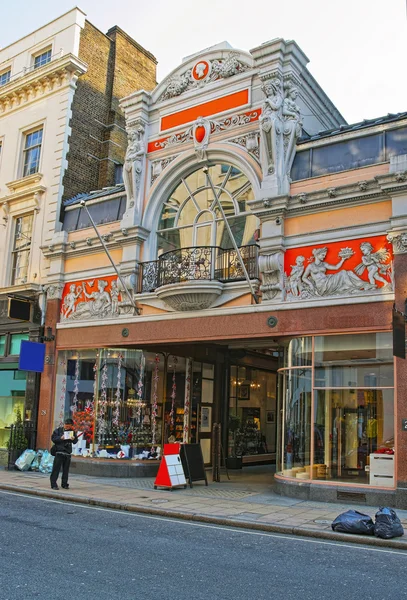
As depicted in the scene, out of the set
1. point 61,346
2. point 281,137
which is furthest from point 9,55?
point 281,137

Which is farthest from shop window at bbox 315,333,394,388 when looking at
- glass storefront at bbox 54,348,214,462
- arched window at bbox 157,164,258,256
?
glass storefront at bbox 54,348,214,462

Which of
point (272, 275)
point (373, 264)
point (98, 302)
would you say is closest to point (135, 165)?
point (98, 302)

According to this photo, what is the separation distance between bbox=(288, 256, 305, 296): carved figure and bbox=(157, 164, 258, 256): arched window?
1.63 metres

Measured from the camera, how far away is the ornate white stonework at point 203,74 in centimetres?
1681

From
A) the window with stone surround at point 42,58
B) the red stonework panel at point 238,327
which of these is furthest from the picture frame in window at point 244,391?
the window with stone surround at point 42,58

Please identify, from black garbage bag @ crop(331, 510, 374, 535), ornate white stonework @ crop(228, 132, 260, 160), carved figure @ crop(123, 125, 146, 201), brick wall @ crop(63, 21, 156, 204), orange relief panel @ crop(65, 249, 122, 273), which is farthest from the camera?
brick wall @ crop(63, 21, 156, 204)

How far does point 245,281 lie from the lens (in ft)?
49.5

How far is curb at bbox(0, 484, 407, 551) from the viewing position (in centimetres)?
916

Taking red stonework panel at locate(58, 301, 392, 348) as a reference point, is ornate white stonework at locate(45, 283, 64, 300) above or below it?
above

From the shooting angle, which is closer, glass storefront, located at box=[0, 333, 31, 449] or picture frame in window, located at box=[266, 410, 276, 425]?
glass storefront, located at box=[0, 333, 31, 449]

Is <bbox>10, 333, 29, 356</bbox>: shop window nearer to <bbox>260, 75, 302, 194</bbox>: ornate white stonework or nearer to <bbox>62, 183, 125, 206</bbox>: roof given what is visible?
<bbox>62, 183, 125, 206</bbox>: roof

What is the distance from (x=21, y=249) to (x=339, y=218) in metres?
12.2

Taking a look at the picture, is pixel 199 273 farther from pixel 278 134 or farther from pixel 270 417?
pixel 270 417

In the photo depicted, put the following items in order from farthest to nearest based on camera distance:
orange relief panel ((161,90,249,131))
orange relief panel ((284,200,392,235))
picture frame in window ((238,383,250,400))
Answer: picture frame in window ((238,383,250,400)) → orange relief panel ((161,90,249,131)) → orange relief panel ((284,200,392,235))
